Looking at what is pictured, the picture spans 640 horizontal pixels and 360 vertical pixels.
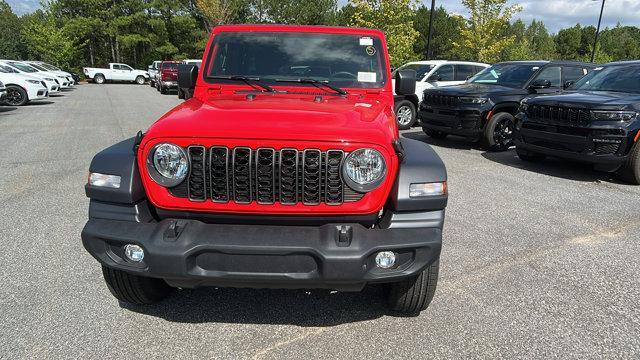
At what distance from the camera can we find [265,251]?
2.32 meters

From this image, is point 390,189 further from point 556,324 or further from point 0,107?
point 0,107

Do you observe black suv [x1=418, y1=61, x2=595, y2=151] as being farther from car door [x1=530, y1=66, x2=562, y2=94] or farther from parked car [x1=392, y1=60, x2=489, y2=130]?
parked car [x1=392, y1=60, x2=489, y2=130]

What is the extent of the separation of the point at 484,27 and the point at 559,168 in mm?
20828

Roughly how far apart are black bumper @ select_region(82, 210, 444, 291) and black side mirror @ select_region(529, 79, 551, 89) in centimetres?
785

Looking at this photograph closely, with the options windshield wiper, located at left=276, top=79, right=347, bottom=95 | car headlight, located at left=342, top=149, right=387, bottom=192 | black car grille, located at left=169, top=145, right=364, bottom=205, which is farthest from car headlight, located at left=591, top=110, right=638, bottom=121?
black car grille, located at left=169, top=145, right=364, bottom=205

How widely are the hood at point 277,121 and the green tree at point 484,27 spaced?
2612 cm

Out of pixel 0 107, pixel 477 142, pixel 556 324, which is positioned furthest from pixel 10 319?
pixel 0 107

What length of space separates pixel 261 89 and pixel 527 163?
628 cm

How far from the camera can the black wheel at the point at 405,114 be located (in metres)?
11.7

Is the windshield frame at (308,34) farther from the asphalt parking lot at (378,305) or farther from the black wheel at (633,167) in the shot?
the black wheel at (633,167)

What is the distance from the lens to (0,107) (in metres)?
16.4

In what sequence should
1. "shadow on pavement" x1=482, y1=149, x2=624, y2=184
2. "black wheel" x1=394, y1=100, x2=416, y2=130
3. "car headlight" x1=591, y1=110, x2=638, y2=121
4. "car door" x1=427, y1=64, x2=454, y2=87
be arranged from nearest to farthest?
"car headlight" x1=591, y1=110, x2=638, y2=121 < "shadow on pavement" x1=482, y1=149, x2=624, y2=184 < "black wheel" x1=394, y1=100, x2=416, y2=130 < "car door" x1=427, y1=64, x2=454, y2=87

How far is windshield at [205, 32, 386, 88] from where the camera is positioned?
12.1 ft

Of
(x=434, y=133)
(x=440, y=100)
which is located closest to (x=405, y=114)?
(x=434, y=133)
